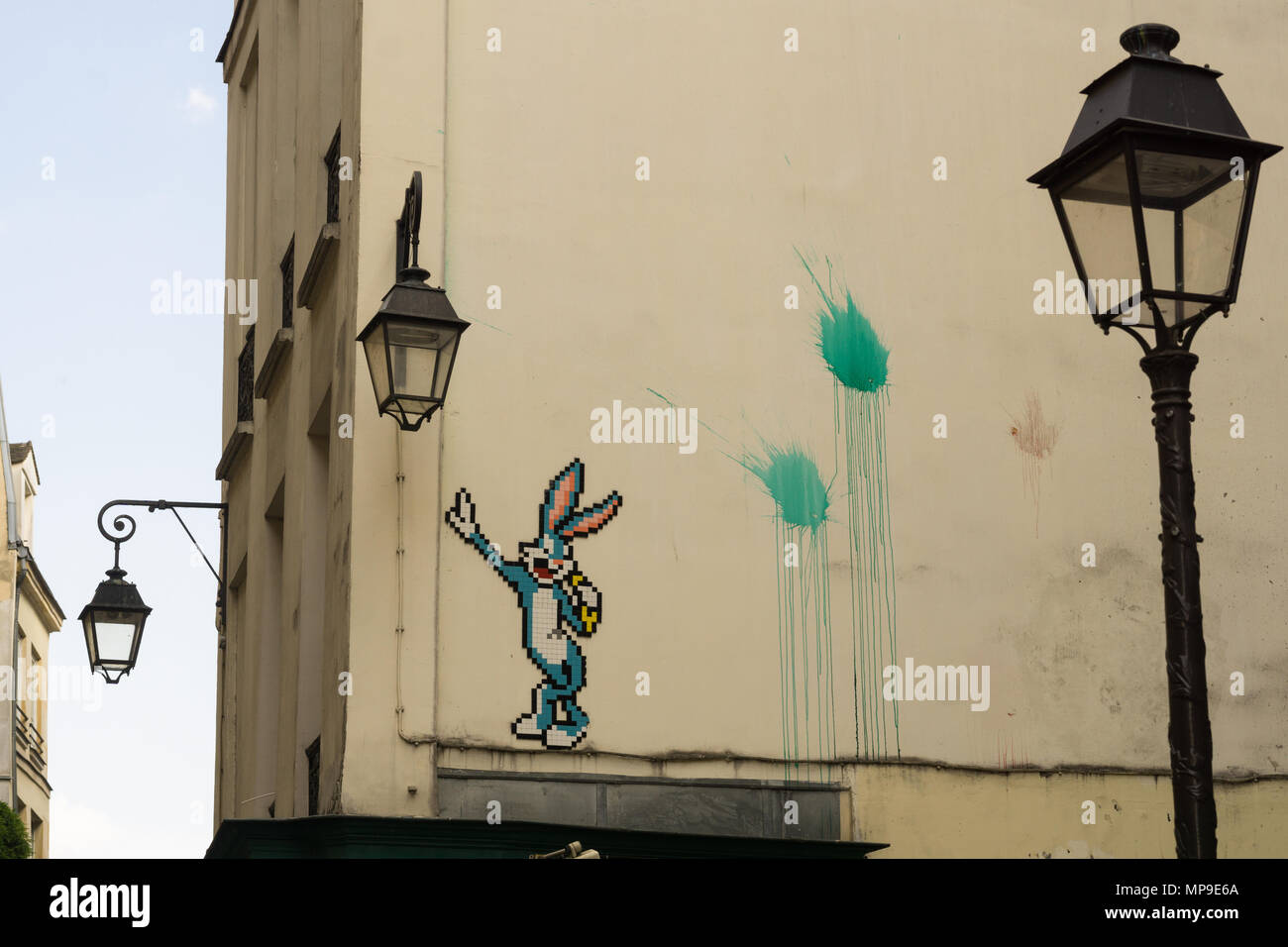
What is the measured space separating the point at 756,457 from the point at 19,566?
21.6m

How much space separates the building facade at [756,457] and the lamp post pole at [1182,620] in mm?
3600

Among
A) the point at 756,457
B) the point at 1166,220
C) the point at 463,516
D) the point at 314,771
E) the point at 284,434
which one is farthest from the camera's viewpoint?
the point at 284,434

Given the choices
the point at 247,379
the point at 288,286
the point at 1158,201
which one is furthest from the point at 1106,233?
the point at 247,379

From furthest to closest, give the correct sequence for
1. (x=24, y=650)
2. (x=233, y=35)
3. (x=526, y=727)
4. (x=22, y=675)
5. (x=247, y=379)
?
(x=24, y=650)
(x=22, y=675)
(x=233, y=35)
(x=247, y=379)
(x=526, y=727)

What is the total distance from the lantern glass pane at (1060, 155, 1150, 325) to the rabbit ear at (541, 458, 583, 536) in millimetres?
3583

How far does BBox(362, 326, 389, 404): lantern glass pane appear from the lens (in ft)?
26.8

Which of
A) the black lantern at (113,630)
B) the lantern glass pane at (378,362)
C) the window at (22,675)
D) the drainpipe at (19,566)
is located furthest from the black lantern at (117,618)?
the window at (22,675)

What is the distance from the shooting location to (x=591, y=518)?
8.95 meters

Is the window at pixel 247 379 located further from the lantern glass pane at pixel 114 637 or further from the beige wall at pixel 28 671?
the beige wall at pixel 28 671

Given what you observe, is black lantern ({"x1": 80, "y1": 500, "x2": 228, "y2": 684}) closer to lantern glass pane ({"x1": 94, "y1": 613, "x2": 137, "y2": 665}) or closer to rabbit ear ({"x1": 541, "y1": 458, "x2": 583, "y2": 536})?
lantern glass pane ({"x1": 94, "y1": 613, "x2": 137, "y2": 665})

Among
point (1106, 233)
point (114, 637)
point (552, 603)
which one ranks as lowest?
point (552, 603)

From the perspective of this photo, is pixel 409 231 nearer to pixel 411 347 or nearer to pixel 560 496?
pixel 411 347

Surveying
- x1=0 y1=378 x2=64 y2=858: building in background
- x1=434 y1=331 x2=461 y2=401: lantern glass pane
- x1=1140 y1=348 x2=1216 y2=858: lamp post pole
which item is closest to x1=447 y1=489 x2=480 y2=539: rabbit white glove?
x1=434 y1=331 x2=461 y2=401: lantern glass pane
